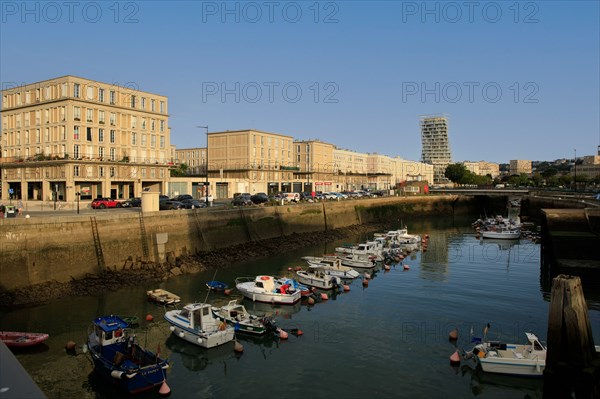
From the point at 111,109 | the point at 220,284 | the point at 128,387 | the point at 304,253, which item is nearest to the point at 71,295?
the point at 220,284

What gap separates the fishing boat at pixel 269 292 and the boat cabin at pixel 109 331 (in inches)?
498

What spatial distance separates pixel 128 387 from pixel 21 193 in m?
66.3

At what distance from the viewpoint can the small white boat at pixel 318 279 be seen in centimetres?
3850

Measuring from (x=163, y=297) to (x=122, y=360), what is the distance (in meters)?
11.6

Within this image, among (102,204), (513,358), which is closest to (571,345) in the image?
(513,358)

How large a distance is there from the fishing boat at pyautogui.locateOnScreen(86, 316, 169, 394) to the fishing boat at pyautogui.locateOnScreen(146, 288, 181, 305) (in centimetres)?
789

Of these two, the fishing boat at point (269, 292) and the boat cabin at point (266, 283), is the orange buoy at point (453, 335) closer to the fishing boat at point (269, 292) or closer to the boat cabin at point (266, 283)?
the fishing boat at point (269, 292)

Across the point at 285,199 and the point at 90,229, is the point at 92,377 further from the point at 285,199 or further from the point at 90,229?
the point at 285,199

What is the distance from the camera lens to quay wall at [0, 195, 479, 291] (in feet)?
111

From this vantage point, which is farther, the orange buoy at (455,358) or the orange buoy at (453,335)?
the orange buoy at (453,335)

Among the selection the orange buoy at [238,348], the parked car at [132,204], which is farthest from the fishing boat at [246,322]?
the parked car at [132,204]

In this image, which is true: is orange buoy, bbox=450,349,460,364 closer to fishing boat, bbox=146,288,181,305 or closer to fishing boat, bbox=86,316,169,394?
fishing boat, bbox=86,316,169,394

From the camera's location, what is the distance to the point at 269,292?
34250 millimetres

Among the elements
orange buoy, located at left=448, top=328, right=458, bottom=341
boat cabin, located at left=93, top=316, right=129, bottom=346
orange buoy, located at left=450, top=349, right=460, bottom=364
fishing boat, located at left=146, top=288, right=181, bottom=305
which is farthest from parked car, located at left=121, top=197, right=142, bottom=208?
orange buoy, located at left=450, top=349, right=460, bottom=364
